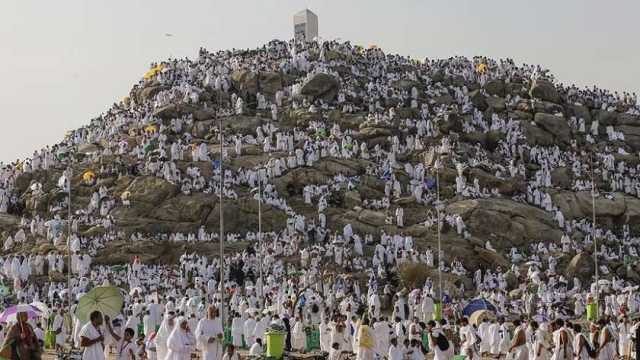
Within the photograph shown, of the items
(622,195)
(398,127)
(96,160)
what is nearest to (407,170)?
(398,127)

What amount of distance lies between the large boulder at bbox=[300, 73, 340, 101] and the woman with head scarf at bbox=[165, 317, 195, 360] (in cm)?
5602

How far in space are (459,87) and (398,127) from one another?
12.6 metres

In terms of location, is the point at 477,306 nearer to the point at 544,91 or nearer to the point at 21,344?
the point at 21,344

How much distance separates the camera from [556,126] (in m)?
70.2

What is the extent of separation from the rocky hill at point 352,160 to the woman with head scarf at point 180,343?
3077 cm

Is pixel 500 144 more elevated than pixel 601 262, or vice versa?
pixel 500 144

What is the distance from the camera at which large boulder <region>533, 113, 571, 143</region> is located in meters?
69.9

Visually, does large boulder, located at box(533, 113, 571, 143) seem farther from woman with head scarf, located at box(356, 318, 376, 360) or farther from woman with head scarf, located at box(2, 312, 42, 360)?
woman with head scarf, located at box(2, 312, 42, 360)

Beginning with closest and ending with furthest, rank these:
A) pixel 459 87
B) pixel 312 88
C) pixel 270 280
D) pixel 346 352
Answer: pixel 346 352 → pixel 270 280 → pixel 312 88 → pixel 459 87

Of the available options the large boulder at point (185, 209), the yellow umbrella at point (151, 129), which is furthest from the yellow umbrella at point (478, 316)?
the yellow umbrella at point (151, 129)

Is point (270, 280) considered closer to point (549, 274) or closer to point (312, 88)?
point (549, 274)

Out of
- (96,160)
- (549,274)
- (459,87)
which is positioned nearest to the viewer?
(549,274)

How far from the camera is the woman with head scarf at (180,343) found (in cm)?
1680

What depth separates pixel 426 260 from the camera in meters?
46.5
